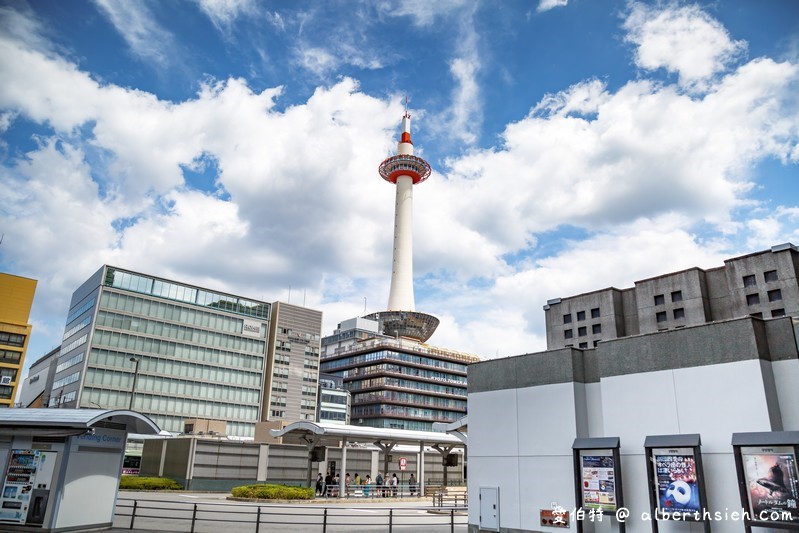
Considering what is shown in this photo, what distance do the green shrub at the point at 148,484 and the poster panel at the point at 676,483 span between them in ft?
114

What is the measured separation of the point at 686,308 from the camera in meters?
67.3

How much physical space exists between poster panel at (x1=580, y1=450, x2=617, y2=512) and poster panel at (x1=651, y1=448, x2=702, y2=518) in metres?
1.31

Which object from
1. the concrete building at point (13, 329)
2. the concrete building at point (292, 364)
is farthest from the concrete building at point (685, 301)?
the concrete building at point (13, 329)

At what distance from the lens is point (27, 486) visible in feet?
59.8

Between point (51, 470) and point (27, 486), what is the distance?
0.89m

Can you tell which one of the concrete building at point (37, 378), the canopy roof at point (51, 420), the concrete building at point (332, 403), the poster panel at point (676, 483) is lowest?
the poster panel at point (676, 483)

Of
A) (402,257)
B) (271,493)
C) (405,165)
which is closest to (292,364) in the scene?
(402,257)

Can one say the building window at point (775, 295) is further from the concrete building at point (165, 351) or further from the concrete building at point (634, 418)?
the concrete building at point (165, 351)

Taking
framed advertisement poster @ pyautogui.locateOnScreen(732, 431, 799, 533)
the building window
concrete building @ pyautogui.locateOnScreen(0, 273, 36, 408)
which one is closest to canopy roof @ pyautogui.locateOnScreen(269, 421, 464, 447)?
framed advertisement poster @ pyautogui.locateOnScreen(732, 431, 799, 533)

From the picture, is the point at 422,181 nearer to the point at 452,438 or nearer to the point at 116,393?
the point at 116,393

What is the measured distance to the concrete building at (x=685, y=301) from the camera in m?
61.6

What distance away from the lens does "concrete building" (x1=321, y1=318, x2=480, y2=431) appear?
360ft

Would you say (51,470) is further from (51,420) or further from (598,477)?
(598,477)

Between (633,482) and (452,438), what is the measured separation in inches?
1088
